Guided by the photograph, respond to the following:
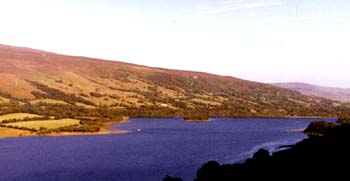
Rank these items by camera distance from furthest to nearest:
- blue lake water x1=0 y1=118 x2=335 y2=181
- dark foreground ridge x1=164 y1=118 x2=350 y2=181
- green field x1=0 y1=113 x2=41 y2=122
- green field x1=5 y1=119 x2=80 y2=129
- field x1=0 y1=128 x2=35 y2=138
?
green field x1=0 y1=113 x2=41 y2=122 → green field x1=5 y1=119 x2=80 y2=129 → field x1=0 y1=128 x2=35 y2=138 → blue lake water x1=0 y1=118 x2=335 y2=181 → dark foreground ridge x1=164 y1=118 x2=350 y2=181

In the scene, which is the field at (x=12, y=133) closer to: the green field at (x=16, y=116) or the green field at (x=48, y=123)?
→ the green field at (x=48, y=123)

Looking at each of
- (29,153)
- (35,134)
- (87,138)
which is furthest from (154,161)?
(35,134)

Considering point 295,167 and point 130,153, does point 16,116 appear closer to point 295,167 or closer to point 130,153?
point 130,153

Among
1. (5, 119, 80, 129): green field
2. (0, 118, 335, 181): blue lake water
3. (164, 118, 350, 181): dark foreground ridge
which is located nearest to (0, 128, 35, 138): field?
(0, 118, 335, 181): blue lake water

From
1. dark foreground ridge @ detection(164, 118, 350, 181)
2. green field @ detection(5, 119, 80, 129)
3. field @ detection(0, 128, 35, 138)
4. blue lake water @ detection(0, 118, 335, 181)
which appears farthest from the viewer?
green field @ detection(5, 119, 80, 129)

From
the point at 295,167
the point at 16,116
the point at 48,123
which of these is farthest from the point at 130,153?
the point at 16,116

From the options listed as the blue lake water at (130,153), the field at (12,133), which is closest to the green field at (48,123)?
the field at (12,133)

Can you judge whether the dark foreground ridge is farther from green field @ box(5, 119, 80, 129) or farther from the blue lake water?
green field @ box(5, 119, 80, 129)

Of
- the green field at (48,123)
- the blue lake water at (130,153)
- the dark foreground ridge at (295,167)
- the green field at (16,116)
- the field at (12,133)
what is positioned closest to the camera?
the dark foreground ridge at (295,167)
